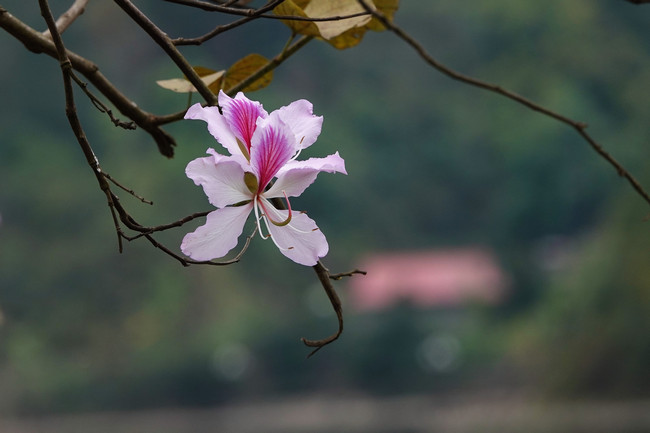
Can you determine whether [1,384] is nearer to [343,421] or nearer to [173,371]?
[173,371]

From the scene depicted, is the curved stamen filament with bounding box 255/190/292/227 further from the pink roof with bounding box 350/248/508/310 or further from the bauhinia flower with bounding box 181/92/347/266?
the pink roof with bounding box 350/248/508/310

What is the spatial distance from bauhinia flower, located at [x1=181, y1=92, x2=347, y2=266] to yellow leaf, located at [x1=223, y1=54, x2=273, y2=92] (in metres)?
0.11

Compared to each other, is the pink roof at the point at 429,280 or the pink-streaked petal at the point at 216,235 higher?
the pink-streaked petal at the point at 216,235

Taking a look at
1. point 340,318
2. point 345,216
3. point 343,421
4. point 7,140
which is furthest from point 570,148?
point 340,318

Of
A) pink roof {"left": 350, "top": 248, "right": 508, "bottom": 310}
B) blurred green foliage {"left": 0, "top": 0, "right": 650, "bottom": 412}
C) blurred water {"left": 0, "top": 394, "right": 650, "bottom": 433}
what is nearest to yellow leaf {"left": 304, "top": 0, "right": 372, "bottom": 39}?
blurred green foliage {"left": 0, "top": 0, "right": 650, "bottom": 412}

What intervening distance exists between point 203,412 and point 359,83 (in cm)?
531

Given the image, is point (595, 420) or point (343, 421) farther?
point (343, 421)

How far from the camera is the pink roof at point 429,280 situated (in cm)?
1108

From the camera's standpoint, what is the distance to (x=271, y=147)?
312mm

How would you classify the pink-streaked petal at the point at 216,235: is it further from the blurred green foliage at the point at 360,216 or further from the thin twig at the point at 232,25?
the blurred green foliage at the point at 360,216

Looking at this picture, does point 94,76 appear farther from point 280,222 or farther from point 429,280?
point 429,280

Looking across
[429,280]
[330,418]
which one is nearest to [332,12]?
[330,418]

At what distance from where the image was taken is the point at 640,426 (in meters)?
Result: 9.54

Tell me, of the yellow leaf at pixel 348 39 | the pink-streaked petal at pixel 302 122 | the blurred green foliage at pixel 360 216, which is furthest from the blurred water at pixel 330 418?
the pink-streaked petal at pixel 302 122
